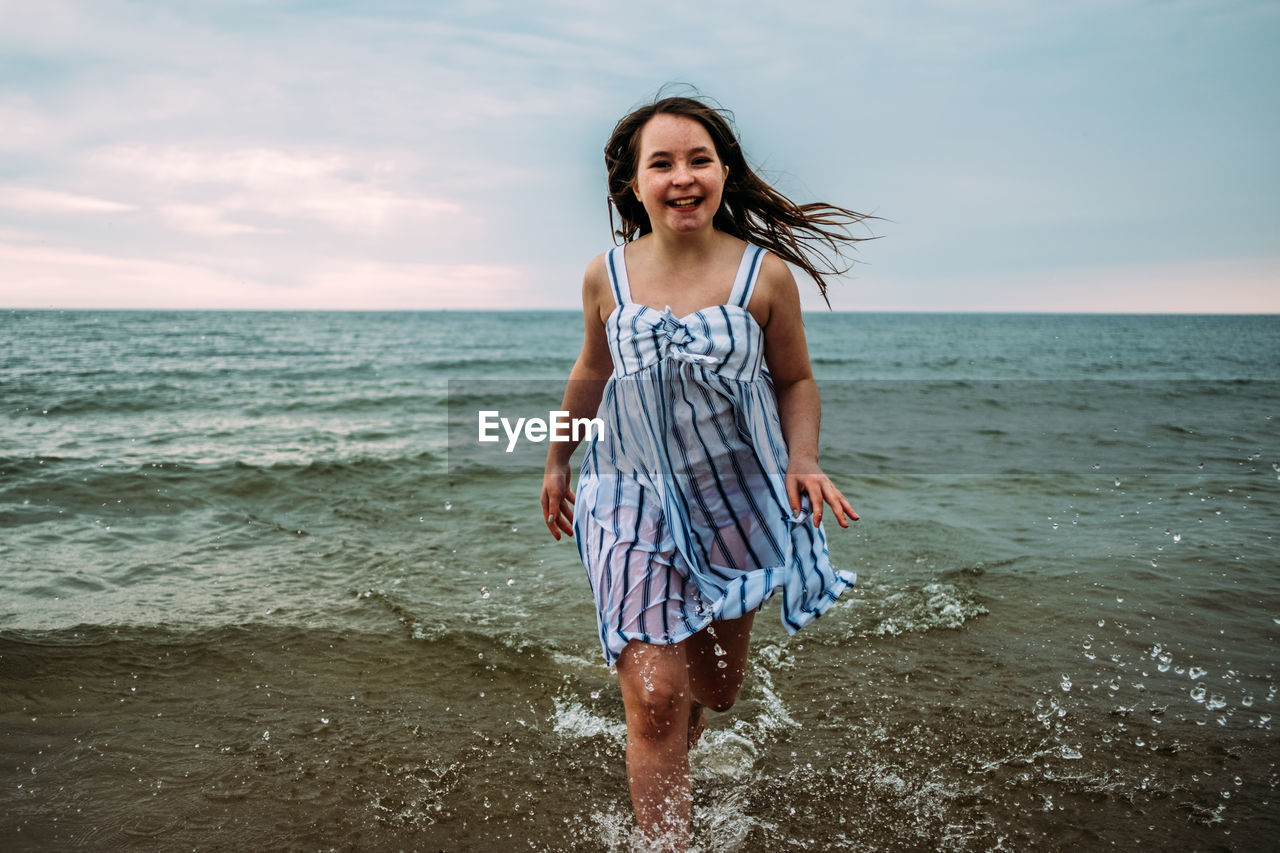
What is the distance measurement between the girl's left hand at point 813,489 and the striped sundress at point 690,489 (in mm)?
92

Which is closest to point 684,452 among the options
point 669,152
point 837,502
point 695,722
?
point 837,502

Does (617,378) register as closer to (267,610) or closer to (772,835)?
(772,835)

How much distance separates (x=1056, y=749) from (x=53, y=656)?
4249 mm

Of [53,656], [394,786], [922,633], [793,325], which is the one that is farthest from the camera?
[922,633]

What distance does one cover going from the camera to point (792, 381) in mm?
2662

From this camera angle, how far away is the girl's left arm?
2.46 meters

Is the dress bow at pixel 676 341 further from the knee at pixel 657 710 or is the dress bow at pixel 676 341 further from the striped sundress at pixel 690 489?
the knee at pixel 657 710

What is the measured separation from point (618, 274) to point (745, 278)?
0.38 meters

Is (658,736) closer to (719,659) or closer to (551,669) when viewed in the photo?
(719,659)

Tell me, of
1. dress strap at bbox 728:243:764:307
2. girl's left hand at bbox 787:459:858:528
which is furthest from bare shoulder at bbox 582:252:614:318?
girl's left hand at bbox 787:459:858:528

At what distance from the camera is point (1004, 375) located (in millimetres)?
25109

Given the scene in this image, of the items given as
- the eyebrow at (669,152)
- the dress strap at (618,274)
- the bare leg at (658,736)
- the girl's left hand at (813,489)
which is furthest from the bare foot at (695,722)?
the eyebrow at (669,152)

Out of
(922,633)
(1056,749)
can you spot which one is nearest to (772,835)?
(1056,749)

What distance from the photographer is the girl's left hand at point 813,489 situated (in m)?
2.36
